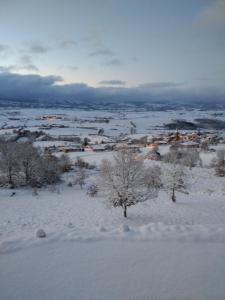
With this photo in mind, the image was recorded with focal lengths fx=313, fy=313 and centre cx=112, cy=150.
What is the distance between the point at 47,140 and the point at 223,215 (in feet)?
256

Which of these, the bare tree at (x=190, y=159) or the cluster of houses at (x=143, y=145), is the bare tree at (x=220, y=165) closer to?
the bare tree at (x=190, y=159)

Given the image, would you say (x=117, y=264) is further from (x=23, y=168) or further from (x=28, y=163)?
(x=23, y=168)

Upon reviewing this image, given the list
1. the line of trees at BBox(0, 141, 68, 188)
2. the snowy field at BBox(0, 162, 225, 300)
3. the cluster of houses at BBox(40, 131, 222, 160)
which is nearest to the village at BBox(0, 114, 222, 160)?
the cluster of houses at BBox(40, 131, 222, 160)

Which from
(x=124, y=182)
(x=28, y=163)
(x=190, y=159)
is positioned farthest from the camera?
(x=190, y=159)

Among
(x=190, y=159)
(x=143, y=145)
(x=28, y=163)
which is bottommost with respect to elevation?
(x=143, y=145)

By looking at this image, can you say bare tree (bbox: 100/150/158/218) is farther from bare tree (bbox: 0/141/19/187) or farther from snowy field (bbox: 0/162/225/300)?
bare tree (bbox: 0/141/19/187)

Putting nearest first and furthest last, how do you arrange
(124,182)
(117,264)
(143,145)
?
(117,264), (124,182), (143,145)

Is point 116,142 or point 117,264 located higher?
point 117,264

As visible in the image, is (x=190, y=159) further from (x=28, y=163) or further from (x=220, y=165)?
(x=28, y=163)

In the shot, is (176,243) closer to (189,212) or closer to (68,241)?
(68,241)

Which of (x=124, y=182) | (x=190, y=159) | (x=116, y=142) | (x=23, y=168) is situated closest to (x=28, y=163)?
(x=23, y=168)

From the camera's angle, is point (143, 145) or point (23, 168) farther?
point (143, 145)

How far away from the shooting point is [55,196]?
29.4m

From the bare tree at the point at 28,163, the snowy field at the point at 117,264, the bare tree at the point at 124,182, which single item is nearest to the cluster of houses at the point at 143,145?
the bare tree at the point at 28,163
